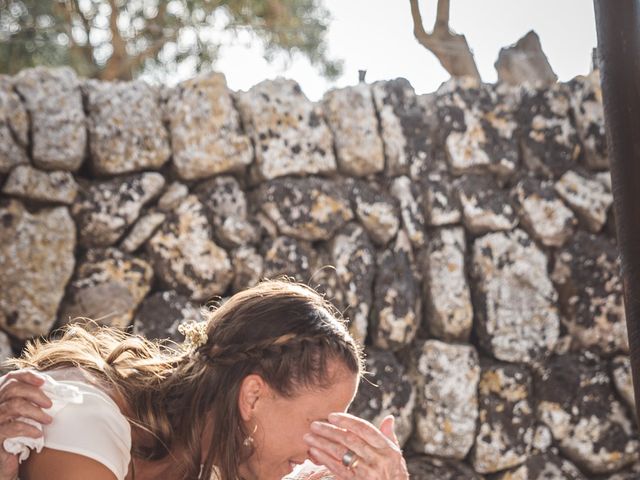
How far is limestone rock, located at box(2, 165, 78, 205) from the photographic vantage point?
292cm

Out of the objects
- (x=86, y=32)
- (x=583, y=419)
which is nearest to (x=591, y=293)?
(x=583, y=419)

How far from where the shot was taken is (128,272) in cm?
303

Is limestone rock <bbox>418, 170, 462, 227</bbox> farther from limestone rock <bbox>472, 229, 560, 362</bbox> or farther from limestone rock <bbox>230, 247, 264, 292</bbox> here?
limestone rock <bbox>230, 247, 264, 292</bbox>

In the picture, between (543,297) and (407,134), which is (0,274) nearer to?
(407,134)

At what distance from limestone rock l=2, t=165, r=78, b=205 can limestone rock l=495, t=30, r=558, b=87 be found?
7.04 feet

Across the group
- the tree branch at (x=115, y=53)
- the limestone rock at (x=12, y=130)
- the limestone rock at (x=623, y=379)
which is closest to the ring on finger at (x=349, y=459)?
the limestone rock at (x=12, y=130)

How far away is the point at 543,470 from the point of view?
10.8 ft

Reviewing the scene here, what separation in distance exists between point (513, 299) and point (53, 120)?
1.77m

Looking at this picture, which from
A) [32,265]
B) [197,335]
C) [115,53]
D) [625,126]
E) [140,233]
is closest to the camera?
[625,126]

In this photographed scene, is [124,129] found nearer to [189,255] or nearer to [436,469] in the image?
[189,255]

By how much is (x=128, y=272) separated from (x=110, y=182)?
0.32m

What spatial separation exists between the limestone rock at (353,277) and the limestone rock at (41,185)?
0.94 metres

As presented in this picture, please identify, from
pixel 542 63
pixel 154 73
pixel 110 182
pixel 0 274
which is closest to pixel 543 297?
pixel 542 63

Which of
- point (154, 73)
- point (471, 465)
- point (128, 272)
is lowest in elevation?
point (471, 465)
